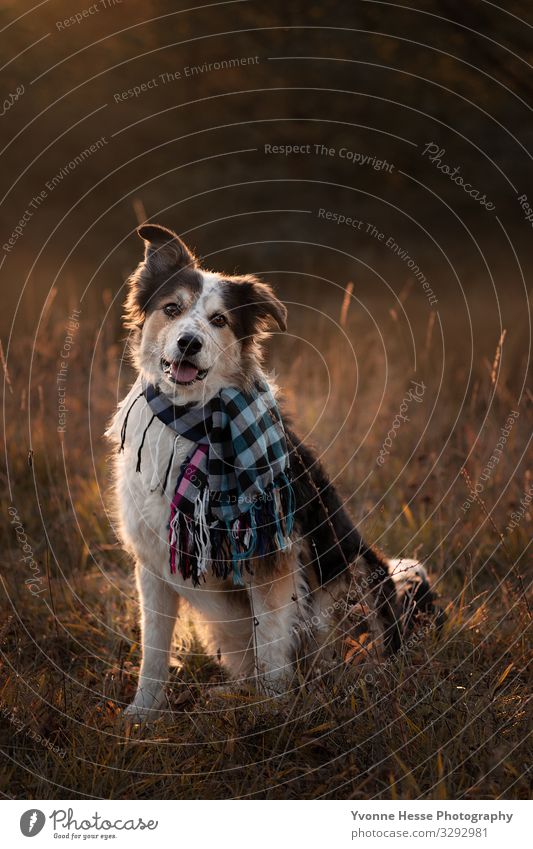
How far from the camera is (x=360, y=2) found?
479cm

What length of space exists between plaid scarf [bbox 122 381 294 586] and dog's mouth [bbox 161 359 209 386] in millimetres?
133

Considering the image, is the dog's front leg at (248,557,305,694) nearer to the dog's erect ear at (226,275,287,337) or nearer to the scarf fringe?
the scarf fringe

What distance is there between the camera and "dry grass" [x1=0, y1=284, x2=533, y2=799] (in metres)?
3.24

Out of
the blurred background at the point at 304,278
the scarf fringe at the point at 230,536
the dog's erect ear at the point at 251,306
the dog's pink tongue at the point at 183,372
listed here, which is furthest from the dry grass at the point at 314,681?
the dog's erect ear at the point at 251,306

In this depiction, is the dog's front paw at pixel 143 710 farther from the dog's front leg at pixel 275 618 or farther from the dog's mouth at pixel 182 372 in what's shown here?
the dog's mouth at pixel 182 372

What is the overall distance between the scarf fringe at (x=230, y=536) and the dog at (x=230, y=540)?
0.02 meters

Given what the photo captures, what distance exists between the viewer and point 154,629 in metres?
4.19

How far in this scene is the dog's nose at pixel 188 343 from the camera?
3.78 metres

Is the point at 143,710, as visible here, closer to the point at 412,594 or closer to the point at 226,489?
the point at 226,489

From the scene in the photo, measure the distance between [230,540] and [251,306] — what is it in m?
1.46

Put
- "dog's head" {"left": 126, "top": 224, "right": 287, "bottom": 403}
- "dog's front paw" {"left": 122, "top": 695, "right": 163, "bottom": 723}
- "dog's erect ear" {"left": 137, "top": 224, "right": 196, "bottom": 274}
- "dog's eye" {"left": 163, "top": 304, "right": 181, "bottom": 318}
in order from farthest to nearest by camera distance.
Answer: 1. "dog's erect ear" {"left": 137, "top": 224, "right": 196, "bottom": 274}
2. "dog's eye" {"left": 163, "top": 304, "right": 181, "bottom": 318}
3. "dog's head" {"left": 126, "top": 224, "right": 287, "bottom": 403}
4. "dog's front paw" {"left": 122, "top": 695, "right": 163, "bottom": 723}

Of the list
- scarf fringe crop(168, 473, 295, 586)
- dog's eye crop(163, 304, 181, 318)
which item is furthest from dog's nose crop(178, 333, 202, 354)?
scarf fringe crop(168, 473, 295, 586)

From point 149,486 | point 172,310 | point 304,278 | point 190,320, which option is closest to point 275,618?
point 149,486
